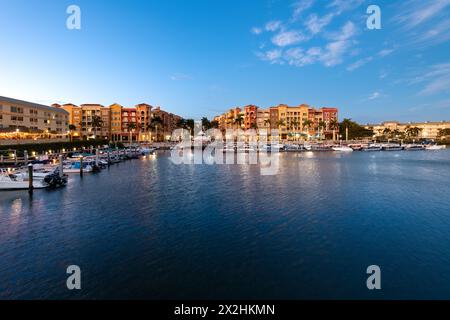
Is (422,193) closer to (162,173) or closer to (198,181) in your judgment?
(198,181)

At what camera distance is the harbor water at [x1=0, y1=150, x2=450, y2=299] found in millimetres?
14719

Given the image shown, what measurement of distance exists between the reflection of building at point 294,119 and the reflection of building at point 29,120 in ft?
320

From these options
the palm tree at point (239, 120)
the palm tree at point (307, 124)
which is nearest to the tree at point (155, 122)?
the palm tree at point (239, 120)

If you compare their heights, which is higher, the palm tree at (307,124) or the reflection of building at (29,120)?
the palm tree at (307,124)

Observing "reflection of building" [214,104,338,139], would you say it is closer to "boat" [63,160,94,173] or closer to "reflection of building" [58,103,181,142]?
"reflection of building" [58,103,181,142]

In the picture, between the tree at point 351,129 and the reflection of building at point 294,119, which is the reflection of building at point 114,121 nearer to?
the reflection of building at point 294,119

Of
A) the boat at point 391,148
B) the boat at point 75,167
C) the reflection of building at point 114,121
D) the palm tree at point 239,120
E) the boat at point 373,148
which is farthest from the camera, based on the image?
the palm tree at point 239,120

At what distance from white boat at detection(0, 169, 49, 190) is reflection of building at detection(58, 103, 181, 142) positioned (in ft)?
369

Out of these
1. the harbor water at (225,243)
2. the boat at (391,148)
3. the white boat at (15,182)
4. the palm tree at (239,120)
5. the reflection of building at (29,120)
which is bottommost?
the harbor water at (225,243)

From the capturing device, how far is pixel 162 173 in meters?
57.5

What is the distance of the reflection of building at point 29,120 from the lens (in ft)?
257
